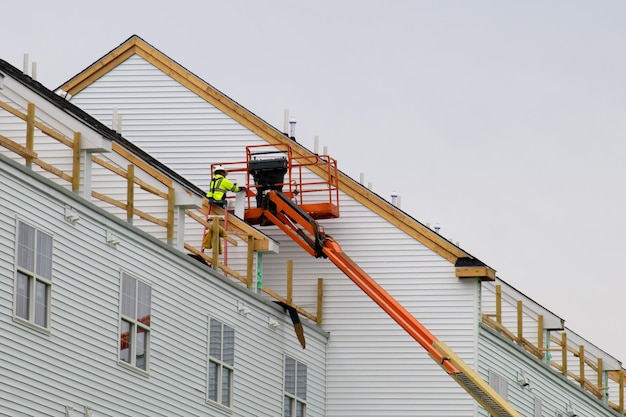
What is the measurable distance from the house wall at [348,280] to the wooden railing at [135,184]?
1.06 metres

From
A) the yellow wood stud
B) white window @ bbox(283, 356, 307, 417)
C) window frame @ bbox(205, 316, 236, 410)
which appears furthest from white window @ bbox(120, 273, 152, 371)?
white window @ bbox(283, 356, 307, 417)

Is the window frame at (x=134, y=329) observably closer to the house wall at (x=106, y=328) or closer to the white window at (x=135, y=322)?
the white window at (x=135, y=322)

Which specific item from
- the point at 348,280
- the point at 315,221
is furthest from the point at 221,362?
the point at 348,280

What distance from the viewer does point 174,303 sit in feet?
119

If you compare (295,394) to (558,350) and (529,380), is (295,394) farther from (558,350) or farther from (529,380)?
(558,350)

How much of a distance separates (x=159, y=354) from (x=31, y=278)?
19.2ft

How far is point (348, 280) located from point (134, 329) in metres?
13.4

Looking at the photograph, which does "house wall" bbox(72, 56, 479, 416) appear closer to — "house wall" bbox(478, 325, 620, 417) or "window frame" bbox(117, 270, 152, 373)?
"house wall" bbox(478, 325, 620, 417)

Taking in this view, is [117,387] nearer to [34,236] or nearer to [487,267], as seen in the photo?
[34,236]

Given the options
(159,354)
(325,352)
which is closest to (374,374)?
(325,352)

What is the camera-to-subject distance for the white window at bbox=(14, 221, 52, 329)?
29.8 meters

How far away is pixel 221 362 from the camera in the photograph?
1507 inches

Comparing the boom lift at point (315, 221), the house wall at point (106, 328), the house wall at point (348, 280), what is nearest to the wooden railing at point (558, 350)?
the house wall at point (348, 280)

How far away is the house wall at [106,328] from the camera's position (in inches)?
1161
